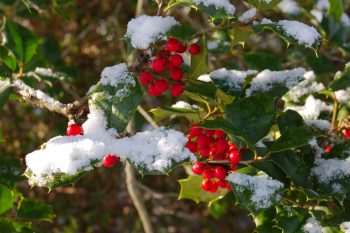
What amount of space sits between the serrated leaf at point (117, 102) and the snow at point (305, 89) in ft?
2.47

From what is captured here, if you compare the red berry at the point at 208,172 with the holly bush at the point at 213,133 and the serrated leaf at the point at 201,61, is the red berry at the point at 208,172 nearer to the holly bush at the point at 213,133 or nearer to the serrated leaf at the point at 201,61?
the holly bush at the point at 213,133

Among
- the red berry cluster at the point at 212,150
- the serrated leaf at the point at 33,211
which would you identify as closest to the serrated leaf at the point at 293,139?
the red berry cluster at the point at 212,150

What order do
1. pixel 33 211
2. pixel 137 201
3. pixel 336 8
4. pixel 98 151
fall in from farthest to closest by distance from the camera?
pixel 137 201 → pixel 336 8 → pixel 33 211 → pixel 98 151

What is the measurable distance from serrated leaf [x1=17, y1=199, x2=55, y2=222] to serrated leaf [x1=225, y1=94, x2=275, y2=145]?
791 millimetres

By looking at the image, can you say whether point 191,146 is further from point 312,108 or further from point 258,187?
point 312,108

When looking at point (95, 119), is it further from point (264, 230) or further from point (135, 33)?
point (264, 230)

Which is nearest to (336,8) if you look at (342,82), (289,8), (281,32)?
(289,8)

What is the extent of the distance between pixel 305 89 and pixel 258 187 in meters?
0.68

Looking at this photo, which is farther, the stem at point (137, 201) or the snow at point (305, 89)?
the stem at point (137, 201)

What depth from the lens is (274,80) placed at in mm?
1371

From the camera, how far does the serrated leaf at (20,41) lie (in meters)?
1.78

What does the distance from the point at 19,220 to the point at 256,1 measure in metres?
1.13

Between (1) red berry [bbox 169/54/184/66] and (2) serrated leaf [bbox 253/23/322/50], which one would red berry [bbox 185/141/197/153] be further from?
(2) serrated leaf [bbox 253/23/322/50]

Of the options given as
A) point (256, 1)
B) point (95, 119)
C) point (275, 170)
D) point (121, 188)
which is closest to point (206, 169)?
point (275, 170)
